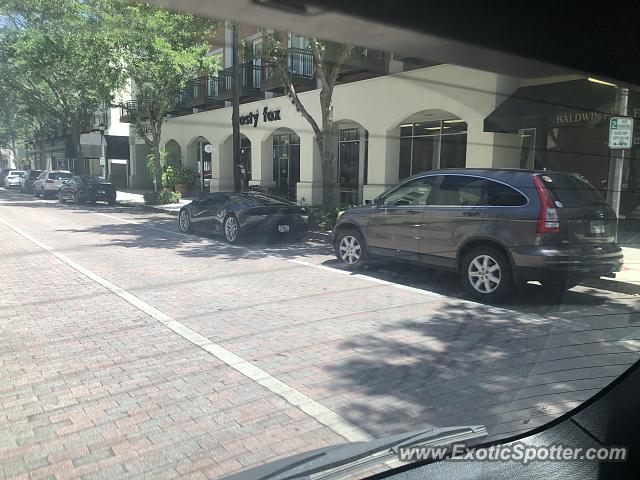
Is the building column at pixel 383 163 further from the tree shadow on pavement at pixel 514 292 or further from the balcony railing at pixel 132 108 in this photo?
the balcony railing at pixel 132 108

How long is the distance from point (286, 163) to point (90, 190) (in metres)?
9.73

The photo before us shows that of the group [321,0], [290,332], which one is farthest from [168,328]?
[321,0]

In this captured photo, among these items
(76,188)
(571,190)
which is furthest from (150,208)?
(571,190)

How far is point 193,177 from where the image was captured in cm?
2703

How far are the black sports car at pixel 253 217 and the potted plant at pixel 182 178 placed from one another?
46.5 feet

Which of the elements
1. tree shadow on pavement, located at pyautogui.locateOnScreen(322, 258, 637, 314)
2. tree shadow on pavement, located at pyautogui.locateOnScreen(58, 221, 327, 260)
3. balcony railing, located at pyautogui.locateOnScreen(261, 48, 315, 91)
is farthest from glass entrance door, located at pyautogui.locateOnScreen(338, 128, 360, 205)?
tree shadow on pavement, located at pyautogui.locateOnScreen(322, 258, 637, 314)

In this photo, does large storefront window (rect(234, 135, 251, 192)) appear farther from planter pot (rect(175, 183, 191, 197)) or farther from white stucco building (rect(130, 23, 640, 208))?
planter pot (rect(175, 183, 191, 197))

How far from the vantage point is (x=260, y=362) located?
4551mm

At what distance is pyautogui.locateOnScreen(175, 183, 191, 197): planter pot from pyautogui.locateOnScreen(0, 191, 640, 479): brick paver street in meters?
18.6

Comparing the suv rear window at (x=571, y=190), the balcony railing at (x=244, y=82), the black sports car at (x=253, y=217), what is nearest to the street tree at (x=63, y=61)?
the balcony railing at (x=244, y=82)

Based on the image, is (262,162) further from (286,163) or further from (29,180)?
(29,180)

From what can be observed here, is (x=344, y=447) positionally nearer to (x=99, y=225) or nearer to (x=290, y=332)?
(x=290, y=332)

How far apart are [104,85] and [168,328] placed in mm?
15749

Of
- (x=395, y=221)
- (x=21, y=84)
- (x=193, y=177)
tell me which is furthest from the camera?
(x=193, y=177)
